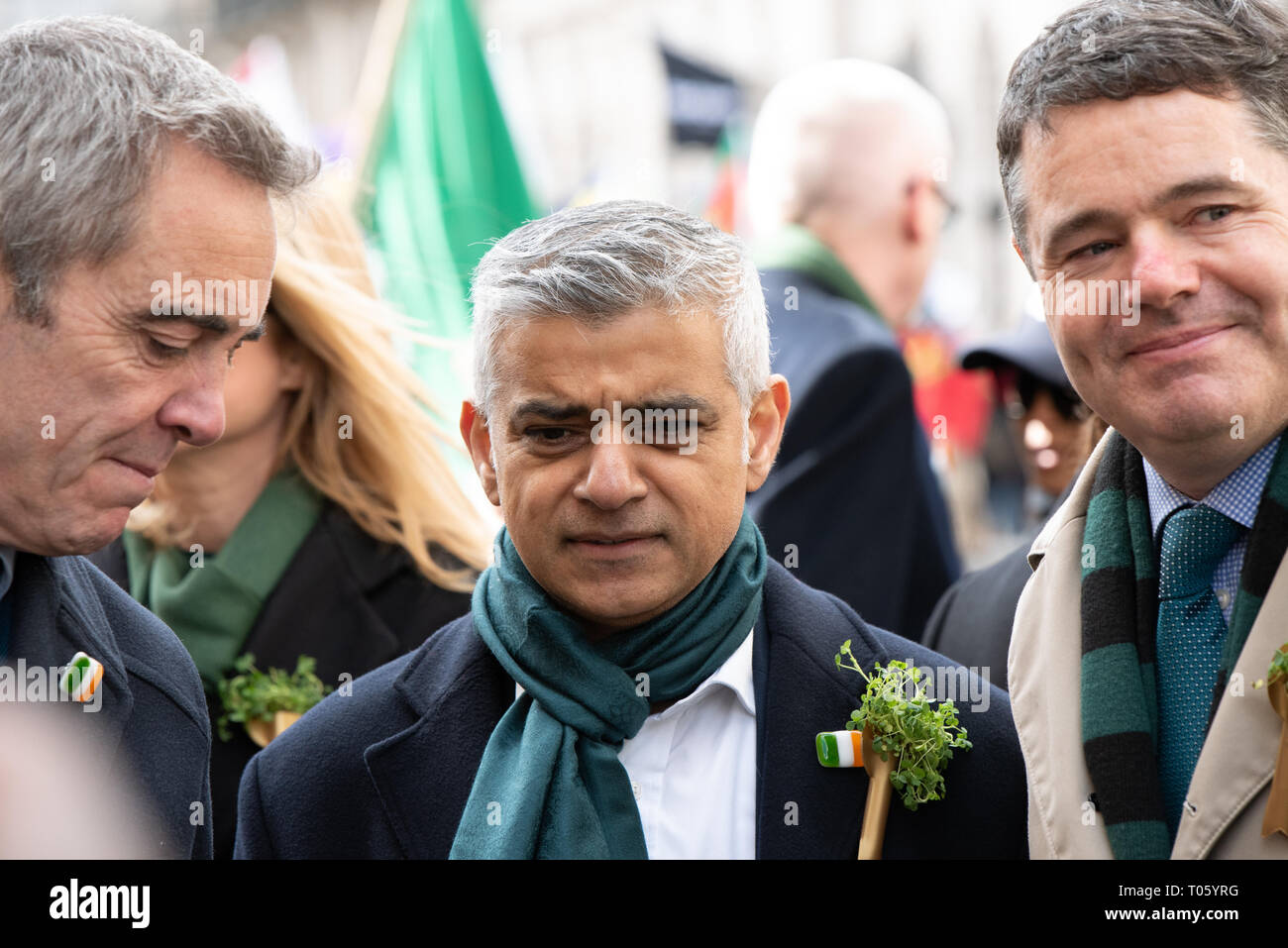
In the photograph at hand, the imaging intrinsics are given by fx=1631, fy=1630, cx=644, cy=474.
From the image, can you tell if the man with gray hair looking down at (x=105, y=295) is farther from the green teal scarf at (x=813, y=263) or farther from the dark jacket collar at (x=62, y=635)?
the green teal scarf at (x=813, y=263)

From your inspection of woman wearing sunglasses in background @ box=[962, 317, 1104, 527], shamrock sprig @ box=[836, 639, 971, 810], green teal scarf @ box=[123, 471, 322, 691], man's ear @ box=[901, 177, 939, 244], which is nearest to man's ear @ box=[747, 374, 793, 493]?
shamrock sprig @ box=[836, 639, 971, 810]

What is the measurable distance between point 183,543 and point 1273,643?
9.39ft

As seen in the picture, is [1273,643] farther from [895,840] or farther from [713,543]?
[713,543]

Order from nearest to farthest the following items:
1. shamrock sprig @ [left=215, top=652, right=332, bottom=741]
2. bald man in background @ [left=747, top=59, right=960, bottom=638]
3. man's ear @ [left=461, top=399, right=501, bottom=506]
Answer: man's ear @ [left=461, top=399, right=501, bottom=506] → shamrock sprig @ [left=215, top=652, right=332, bottom=741] → bald man in background @ [left=747, top=59, right=960, bottom=638]

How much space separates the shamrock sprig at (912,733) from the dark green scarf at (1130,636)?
25 cm

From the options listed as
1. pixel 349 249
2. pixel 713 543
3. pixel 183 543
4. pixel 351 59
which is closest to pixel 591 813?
pixel 713 543

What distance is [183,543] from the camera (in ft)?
14.2

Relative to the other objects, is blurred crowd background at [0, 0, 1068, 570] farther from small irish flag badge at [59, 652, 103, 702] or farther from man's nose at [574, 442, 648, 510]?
small irish flag badge at [59, 652, 103, 702]

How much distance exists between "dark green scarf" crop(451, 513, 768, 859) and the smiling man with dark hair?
0.61 m

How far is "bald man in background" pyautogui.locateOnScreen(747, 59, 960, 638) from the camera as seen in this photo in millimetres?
4949

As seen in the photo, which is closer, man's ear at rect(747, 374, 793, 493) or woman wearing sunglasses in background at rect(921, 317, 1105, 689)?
man's ear at rect(747, 374, 793, 493)

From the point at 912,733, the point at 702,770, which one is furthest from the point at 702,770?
the point at 912,733

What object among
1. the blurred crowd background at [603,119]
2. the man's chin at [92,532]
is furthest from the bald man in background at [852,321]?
the man's chin at [92,532]

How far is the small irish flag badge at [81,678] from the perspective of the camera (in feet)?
9.19
